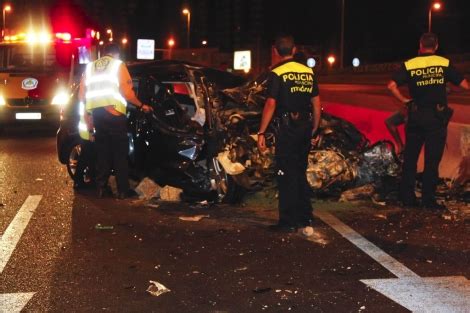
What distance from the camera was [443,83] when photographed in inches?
273

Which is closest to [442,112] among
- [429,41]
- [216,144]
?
[429,41]

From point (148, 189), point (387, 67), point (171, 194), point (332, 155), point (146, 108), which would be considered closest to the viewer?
point (332, 155)

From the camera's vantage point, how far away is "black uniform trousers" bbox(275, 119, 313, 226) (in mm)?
6160

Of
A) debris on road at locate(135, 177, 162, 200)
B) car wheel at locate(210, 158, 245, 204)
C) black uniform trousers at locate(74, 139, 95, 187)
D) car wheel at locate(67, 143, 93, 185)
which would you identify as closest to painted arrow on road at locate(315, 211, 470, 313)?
car wheel at locate(210, 158, 245, 204)

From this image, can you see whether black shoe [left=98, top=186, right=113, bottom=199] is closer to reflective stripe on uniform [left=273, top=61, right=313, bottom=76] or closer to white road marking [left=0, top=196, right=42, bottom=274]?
white road marking [left=0, top=196, right=42, bottom=274]

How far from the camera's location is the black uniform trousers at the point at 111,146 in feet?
25.2

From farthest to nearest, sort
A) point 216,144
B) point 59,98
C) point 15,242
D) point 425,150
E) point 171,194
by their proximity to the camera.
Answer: point 59,98 → point 171,194 → point 216,144 → point 425,150 → point 15,242

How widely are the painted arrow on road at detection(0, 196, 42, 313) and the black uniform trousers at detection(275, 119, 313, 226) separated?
247cm

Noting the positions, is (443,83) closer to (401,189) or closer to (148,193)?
(401,189)

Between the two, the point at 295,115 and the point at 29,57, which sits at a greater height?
the point at 29,57

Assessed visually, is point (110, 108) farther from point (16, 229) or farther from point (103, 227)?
point (16, 229)

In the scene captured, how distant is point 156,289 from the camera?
15.2ft

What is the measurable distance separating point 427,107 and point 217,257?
298 cm

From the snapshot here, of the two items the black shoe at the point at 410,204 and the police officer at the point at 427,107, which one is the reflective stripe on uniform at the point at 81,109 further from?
the black shoe at the point at 410,204
